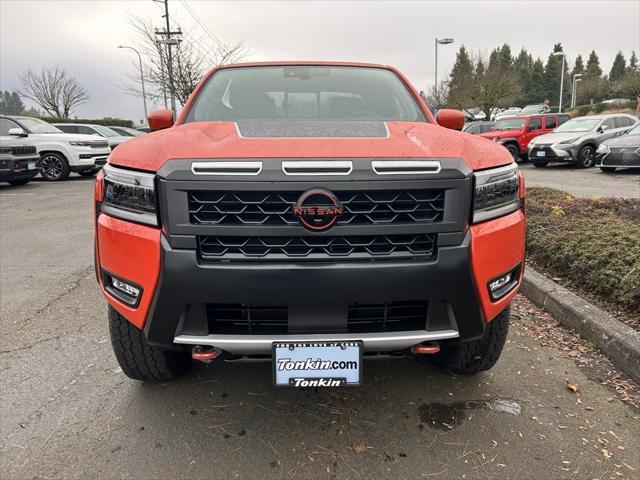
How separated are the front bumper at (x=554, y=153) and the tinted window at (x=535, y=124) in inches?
98.5

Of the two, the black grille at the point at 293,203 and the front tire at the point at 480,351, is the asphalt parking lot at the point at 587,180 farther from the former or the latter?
the black grille at the point at 293,203

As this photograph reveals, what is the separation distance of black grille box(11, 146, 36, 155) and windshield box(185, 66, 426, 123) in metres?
10.1

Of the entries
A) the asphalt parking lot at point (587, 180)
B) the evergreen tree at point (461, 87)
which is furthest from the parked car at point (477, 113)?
the asphalt parking lot at point (587, 180)

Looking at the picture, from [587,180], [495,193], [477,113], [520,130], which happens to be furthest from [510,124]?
[477,113]

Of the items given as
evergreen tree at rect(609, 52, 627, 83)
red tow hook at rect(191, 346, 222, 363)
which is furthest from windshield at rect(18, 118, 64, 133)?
evergreen tree at rect(609, 52, 627, 83)

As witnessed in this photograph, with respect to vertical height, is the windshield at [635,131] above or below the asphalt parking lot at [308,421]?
Result: above

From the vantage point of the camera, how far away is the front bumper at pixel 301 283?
1770 millimetres

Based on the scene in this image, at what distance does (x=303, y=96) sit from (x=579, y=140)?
13.2 m

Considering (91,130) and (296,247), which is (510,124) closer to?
(91,130)

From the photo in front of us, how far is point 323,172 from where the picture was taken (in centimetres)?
177

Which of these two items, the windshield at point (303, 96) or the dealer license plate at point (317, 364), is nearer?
the dealer license plate at point (317, 364)

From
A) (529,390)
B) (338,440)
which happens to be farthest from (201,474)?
(529,390)

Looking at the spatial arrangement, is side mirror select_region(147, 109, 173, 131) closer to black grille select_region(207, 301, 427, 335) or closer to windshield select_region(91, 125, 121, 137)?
black grille select_region(207, 301, 427, 335)

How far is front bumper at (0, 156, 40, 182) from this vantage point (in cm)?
1088
